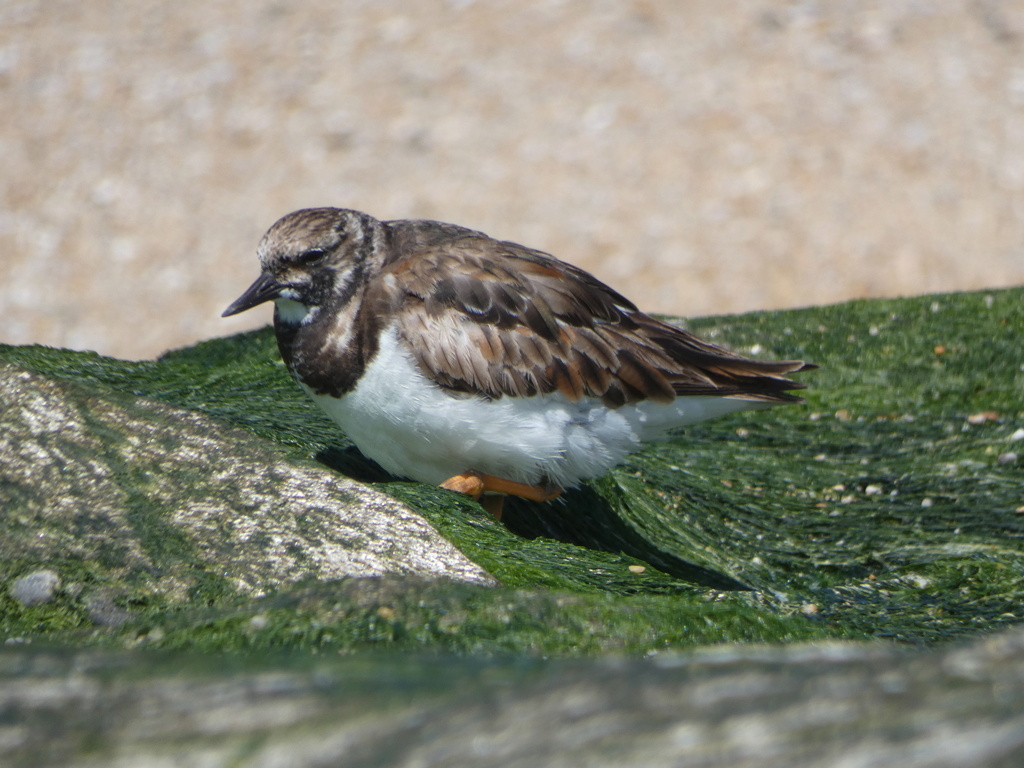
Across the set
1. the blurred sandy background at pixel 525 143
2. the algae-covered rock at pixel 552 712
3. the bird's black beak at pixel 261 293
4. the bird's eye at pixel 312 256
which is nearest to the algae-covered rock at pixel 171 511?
the bird's black beak at pixel 261 293

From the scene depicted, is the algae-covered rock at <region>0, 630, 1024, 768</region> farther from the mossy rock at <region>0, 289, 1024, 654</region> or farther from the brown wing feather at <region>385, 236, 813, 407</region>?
the brown wing feather at <region>385, 236, 813, 407</region>

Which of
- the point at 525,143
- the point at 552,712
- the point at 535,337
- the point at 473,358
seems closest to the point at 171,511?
the point at 473,358

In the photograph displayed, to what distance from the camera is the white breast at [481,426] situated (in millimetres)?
4695

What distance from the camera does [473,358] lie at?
479 centimetres

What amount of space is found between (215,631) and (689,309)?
877 centimetres

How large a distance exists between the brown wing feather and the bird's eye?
298 millimetres

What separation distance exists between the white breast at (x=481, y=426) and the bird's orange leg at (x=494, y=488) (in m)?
0.05

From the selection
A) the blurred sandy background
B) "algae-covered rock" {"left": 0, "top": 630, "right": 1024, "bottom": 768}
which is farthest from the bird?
the blurred sandy background

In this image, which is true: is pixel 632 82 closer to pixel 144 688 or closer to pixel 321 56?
Result: pixel 321 56

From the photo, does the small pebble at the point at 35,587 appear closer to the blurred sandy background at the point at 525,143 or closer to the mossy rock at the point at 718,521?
the mossy rock at the point at 718,521

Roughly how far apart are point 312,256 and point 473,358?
0.79 meters

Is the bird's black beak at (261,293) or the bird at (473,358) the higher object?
the bird's black beak at (261,293)

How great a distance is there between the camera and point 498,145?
13992 mm

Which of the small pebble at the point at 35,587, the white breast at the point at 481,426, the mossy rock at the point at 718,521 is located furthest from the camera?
the white breast at the point at 481,426
